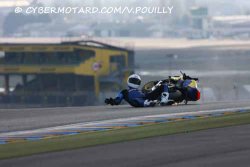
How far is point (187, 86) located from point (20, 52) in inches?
1749

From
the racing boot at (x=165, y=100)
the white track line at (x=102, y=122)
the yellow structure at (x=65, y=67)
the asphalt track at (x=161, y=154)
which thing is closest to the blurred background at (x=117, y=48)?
the yellow structure at (x=65, y=67)

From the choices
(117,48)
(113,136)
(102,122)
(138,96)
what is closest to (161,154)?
(113,136)

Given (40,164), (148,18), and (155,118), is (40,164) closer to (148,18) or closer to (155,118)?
(155,118)

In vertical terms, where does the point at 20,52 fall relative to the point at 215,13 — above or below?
below

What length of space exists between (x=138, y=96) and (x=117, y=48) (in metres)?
44.9

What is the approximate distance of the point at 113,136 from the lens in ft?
53.1

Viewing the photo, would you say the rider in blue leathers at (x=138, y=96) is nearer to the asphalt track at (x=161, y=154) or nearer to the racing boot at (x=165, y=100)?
the racing boot at (x=165, y=100)

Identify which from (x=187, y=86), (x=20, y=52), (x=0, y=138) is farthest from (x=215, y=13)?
(x=0, y=138)

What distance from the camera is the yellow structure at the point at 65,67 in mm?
63781

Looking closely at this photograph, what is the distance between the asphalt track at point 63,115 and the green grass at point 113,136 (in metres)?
2.46

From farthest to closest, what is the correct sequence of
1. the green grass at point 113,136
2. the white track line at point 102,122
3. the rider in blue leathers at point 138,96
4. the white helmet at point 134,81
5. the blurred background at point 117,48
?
the blurred background at point 117,48 < the rider in blue leathers at point 138,96 < the white helmet at point 134,81 < the white track line at point 102,122 < the green grass at point 113,136

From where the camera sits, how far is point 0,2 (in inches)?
3780

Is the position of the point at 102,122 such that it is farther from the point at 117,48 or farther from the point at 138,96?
the point at 117,48

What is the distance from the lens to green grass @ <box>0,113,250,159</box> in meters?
14.7
